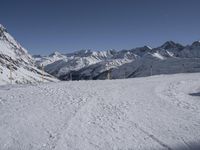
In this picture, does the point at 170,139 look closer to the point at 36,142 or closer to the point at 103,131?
the point at 103,131

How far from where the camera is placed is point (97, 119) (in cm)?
1205

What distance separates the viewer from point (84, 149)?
29.6 ft

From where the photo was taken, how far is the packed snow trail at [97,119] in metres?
9.55

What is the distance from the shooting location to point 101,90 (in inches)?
743

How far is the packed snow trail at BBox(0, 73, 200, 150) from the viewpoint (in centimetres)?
955

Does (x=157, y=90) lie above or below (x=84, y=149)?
above

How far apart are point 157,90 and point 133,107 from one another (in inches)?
223

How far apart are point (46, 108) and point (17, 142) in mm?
4179

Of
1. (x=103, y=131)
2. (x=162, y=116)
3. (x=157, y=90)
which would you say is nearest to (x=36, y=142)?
(x=103, y=131)

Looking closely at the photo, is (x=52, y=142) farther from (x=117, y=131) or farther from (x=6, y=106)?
(x=6, y=106)

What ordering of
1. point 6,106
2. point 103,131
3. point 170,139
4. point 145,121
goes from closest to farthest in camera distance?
point 170,139, point 103,131, point 145,121, point 6,106

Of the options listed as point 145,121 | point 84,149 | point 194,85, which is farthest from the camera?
point 194,85

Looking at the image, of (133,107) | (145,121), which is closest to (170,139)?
(145,121)

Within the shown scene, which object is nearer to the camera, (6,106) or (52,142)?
(52,142)
